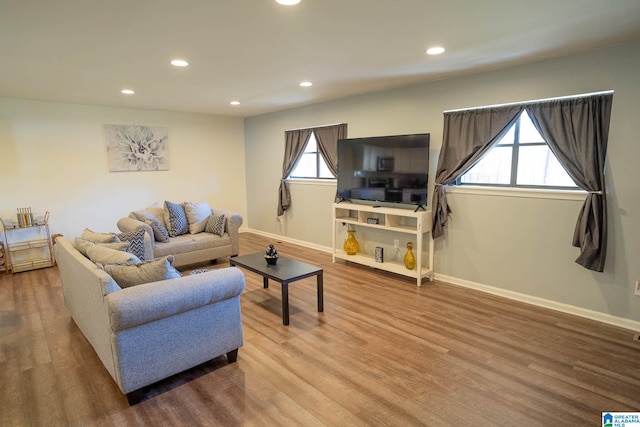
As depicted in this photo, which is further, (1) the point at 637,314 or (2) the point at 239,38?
(1) the point at 637,314

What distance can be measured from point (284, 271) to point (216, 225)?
215 cm

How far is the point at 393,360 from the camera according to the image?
262 centimetres

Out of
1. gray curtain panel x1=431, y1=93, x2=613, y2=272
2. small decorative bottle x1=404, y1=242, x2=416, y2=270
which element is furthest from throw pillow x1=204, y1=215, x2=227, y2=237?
gray curtain panel x1=431, y1=93, x2=613, y2=272

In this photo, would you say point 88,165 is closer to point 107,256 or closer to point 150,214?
point 150,214

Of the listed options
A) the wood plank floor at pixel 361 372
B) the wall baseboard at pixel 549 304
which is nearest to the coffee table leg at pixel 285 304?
the wood plank floor at pixel 361 372

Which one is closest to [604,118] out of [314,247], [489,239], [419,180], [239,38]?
[489,239]

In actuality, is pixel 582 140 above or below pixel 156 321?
above

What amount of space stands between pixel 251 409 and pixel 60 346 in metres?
1.86

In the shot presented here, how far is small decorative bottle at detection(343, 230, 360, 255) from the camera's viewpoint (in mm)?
5004

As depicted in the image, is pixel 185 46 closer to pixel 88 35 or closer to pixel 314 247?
pixel 88 35

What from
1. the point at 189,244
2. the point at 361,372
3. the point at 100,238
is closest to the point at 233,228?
the point at 189,244

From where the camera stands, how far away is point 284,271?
3373 millimetres

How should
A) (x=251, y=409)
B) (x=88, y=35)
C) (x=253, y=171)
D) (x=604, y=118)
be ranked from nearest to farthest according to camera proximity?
(x=251, y=409)
(x=88, y=35)
(x=604, y=118)
(x=253, y=171)

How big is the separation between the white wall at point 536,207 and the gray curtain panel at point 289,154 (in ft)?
2.70
